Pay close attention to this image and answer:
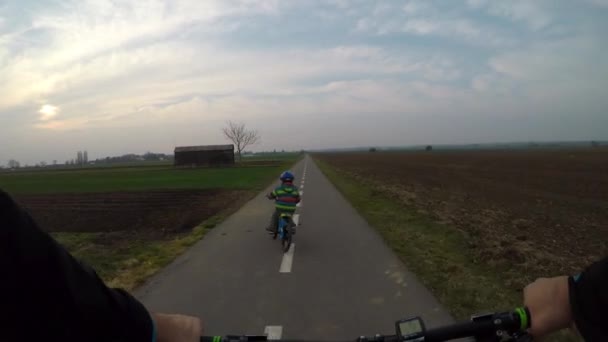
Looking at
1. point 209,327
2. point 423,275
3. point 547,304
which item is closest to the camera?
point 547,304

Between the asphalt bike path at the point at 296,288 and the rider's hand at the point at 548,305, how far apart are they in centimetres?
270

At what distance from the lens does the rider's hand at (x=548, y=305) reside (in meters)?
1.36

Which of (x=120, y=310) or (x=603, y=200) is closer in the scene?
(x=120, y=310)

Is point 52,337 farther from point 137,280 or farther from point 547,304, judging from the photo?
point 137,280

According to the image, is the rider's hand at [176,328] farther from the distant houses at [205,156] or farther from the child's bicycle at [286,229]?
the distant houses at [205,156]

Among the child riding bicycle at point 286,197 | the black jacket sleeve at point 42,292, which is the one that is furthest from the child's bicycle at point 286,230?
the black jacket sleeve at point 42,292

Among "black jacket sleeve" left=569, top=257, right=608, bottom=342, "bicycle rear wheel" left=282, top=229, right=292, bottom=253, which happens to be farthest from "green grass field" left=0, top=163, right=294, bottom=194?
"black jacket sleeve" left=569, top=257, right=608, bottom=342

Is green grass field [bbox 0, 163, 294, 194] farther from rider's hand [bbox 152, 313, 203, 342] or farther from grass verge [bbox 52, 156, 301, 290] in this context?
rider's hand [bbox 152, 313, 203, 342]

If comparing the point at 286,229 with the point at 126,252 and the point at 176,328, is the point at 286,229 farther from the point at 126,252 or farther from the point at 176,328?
the point at 176,328

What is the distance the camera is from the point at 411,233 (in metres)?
9.45

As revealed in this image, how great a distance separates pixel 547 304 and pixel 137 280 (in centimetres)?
596

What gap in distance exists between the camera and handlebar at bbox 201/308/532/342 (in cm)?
141

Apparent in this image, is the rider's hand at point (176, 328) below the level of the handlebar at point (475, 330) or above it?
above

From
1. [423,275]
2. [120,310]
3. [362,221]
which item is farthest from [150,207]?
[120,310]
